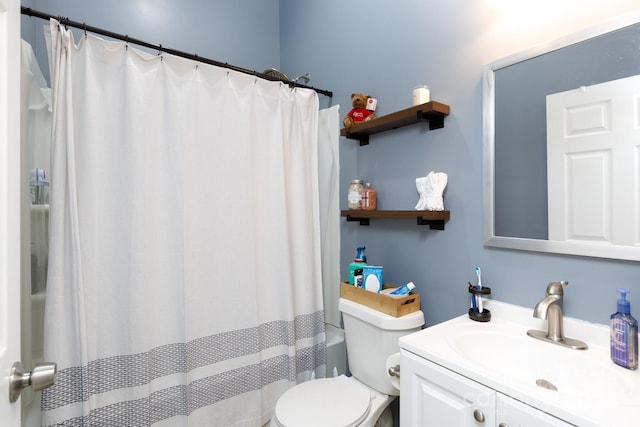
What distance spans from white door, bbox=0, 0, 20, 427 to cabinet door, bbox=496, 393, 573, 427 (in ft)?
3.37

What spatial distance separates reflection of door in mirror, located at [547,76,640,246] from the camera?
931mm

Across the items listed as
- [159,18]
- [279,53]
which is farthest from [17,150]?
[279,53]

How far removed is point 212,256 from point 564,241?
4.56 feet

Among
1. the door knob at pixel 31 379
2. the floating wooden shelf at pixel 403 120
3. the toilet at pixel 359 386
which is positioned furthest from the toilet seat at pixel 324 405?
the floating wooden shelf at pixel 403 120

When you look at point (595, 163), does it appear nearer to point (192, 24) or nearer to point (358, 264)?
point (358, 264)

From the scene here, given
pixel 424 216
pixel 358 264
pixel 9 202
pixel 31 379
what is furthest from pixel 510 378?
pixel 9 202

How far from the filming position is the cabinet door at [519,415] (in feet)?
2.31

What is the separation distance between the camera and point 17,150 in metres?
0.65

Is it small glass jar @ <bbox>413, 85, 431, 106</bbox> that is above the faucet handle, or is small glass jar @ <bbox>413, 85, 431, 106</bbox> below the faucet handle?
above

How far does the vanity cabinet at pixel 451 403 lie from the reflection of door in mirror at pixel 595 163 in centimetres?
59

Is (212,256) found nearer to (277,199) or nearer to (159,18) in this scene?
(277,199)

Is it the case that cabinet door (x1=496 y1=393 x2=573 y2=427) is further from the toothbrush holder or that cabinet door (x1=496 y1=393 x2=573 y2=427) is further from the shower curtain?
the shower curtain

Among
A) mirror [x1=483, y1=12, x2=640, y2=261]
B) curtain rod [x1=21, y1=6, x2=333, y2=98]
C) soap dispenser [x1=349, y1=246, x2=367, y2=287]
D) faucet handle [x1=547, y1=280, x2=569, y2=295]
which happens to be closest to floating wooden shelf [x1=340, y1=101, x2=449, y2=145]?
mirror [x1=483, y1=12, x2=640, y2=261]

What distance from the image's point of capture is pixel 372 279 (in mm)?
1502
